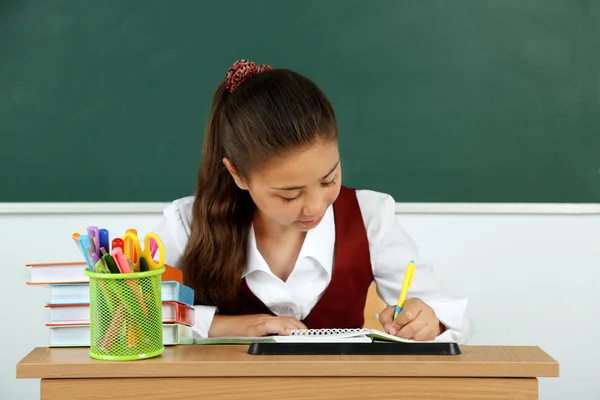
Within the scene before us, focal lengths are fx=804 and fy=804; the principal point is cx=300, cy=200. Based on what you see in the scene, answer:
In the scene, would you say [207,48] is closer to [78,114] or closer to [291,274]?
[78,114]

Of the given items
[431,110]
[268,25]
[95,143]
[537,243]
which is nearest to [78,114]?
[95,143]

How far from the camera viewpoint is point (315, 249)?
1.78 m

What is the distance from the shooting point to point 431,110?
8.98 feet

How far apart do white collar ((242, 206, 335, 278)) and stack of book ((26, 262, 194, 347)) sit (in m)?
0.57

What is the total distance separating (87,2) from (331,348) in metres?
1.98

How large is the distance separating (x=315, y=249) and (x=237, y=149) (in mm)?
330

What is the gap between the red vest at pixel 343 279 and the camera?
180 centimetres

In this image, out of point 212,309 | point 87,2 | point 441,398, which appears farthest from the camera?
point 87,2

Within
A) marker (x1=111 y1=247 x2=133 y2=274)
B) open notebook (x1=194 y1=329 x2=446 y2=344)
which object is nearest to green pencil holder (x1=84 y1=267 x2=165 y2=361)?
marker (x1=111 y1=247 x2=133 y2=274)

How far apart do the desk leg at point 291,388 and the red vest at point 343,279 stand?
744 mm

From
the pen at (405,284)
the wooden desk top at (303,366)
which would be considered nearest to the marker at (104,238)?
the wooden desk top at (303,366)

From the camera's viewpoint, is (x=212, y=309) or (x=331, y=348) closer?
(x=331, y=348)

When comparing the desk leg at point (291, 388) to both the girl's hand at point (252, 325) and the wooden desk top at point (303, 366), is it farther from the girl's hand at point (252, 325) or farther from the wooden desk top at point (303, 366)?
the girl's hand at point (252, 325)

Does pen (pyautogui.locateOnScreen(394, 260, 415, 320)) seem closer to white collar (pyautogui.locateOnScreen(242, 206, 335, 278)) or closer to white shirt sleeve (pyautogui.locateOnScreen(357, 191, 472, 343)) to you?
white shirt sleeve (pyautogui.locateOnScreen(357, 191, 472, 343))
